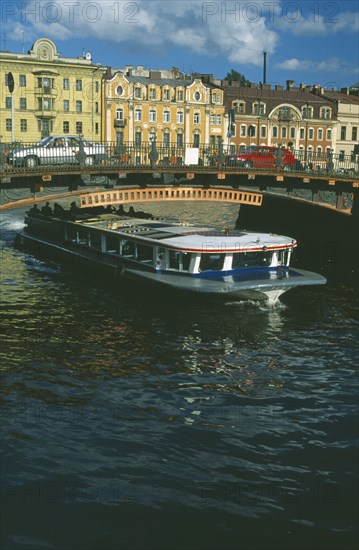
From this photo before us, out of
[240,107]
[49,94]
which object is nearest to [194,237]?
[49,94]

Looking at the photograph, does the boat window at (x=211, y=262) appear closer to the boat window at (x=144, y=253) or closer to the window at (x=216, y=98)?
the boat window at (x=144, y=253)

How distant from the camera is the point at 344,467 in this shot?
45.2ft

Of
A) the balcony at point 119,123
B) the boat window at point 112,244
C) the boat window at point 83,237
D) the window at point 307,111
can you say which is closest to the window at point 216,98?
the window at point 307,111

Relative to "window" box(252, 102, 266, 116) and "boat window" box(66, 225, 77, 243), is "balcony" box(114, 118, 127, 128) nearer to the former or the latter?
"window" box(252, 102, 266, 116)

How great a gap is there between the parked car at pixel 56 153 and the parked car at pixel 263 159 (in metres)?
8.50

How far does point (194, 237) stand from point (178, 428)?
1473 cm

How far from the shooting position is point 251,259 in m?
29.5

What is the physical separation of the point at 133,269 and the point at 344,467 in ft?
59.9

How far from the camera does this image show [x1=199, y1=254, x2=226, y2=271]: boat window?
28359mm

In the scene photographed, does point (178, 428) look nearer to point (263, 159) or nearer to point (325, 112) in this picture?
point (263, 159)

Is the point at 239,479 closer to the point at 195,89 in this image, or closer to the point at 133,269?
the point at 133,269

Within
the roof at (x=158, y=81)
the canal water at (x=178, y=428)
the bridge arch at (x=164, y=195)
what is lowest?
the canal water at (x=178, y=428)

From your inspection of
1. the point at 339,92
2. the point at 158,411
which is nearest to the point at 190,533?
the point at 158,411

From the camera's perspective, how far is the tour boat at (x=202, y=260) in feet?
90.3
